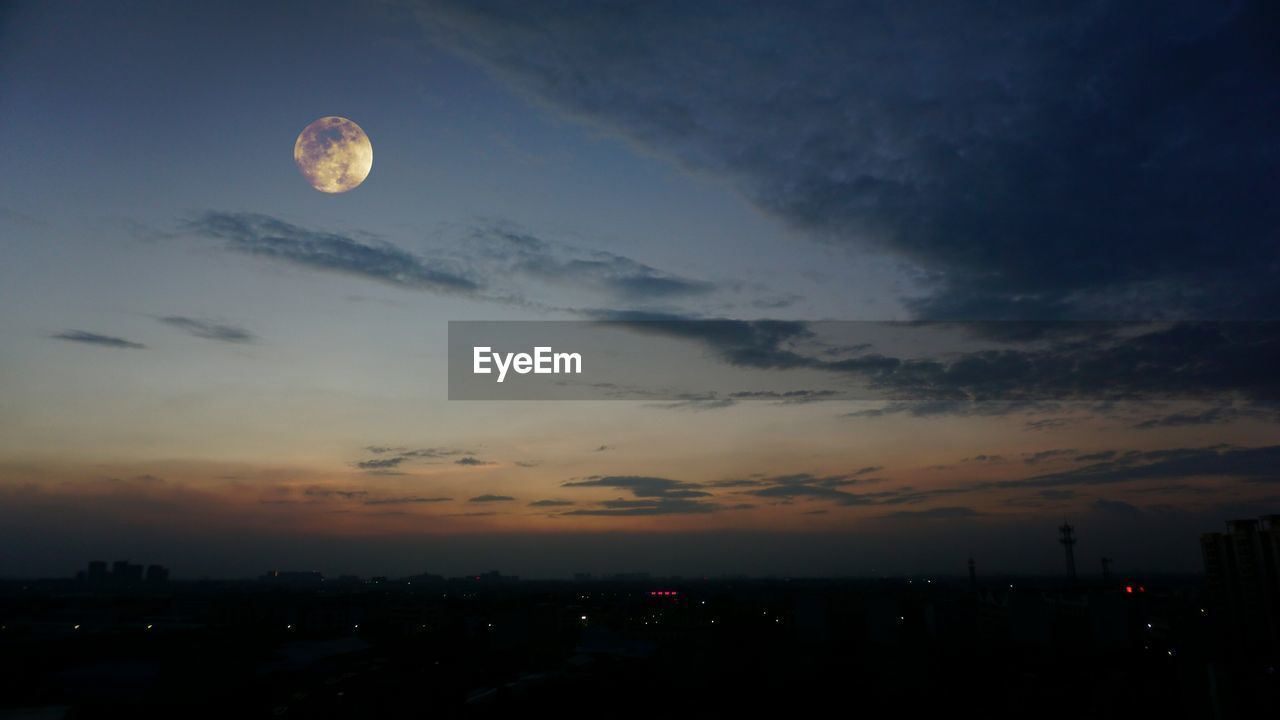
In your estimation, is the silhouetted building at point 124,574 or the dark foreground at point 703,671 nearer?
the dark foreground at point 703,671

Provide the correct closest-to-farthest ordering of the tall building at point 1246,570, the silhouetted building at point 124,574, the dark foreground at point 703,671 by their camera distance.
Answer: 1. the dark foreground at point 703,671
2. the tall building at point 1246,570
3. the silhouetted building at point 124,574

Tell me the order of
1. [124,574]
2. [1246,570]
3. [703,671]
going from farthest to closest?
1. [124,574]
2. [1246,570]
3. [703,671]

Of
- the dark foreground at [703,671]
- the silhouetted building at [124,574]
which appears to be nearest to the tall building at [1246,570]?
the dark foreground at [703,671]

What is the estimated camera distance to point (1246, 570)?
125 feet

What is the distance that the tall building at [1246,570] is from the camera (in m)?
35.1

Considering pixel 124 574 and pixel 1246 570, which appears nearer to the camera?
pixel 1246 570

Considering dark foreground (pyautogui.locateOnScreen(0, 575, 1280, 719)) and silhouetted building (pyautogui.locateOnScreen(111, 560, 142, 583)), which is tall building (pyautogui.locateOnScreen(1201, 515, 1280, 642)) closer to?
dark foreground (pyautogui.locateOnScreen(0, 575, 1280, 719))

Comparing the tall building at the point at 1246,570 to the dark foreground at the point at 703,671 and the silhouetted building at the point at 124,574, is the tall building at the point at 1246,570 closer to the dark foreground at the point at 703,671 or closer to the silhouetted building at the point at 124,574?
the dark foreground at the point at 703,671

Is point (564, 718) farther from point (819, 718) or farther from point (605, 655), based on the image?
point (605, 655)

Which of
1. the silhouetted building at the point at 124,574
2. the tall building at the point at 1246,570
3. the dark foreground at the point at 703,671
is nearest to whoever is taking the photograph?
the dark foreground at the point at 703,671

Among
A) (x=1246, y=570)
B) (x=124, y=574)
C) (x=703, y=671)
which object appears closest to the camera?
(x=703, y=671)

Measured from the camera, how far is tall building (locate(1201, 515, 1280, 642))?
3509 cm

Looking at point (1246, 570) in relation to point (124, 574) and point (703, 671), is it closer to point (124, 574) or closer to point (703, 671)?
point (703, 671)

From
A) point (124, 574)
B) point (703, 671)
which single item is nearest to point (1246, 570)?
point (703, 671)
